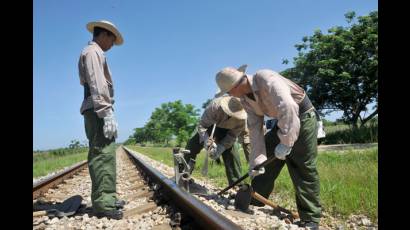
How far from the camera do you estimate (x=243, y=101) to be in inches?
171

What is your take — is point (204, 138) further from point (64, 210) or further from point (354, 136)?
point (354, 136)

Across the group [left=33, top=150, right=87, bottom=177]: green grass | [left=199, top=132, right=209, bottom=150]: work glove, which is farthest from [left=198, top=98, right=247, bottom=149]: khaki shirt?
[left=33, top=150, right=87, bottom=177]: green grass

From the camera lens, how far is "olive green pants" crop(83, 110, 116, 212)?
13.5ft

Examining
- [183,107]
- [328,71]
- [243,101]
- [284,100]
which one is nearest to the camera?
[284,100]

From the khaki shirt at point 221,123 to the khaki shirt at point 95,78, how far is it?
6.21 ft

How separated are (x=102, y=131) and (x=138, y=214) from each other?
1.00 metres

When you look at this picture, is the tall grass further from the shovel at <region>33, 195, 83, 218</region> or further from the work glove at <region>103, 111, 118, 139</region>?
the work glove at <region>103, 111, 118, 139</region>

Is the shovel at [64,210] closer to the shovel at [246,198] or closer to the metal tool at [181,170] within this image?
the metal tool at [181,170]

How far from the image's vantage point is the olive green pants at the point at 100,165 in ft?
13.5

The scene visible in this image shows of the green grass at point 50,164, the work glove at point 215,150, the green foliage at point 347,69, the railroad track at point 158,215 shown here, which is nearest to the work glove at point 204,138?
the work glove at point 215,150

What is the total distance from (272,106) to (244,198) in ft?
3.76

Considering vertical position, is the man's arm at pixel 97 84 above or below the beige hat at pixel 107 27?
below
